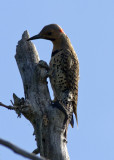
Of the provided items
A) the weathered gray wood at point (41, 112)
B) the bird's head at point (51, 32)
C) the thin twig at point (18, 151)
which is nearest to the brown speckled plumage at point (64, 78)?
the bird's head at point (51, 32)

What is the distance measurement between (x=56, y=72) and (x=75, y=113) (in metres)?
0.81

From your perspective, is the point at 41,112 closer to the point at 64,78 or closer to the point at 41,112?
the point at 41,112

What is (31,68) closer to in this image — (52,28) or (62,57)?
(62,57)

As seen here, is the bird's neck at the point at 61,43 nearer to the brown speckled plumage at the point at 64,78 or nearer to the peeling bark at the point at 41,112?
the brown speckled plumage at the point at 64,78

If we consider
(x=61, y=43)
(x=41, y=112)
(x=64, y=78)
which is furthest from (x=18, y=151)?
(x=61, y=43)

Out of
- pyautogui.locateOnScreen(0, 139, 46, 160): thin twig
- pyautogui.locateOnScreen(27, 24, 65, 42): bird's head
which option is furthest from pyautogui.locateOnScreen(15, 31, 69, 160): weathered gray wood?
pyautogui.locateOnScreen(0, 139, 46, 160): thin twig

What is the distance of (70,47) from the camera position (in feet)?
20.2

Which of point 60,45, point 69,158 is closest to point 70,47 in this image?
point 60,45

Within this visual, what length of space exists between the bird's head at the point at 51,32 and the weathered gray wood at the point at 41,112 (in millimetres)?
1249

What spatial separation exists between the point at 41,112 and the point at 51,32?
7.61ft

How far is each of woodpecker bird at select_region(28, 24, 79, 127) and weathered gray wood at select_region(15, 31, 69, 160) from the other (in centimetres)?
60

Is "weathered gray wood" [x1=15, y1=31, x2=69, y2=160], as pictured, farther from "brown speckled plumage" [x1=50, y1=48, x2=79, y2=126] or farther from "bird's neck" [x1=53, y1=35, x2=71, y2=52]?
"bird's neck" [x1=53, y1=35, x2=71, y2=52]

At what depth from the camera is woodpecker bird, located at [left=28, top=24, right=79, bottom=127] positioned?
216 inches

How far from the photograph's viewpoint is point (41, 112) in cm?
430
